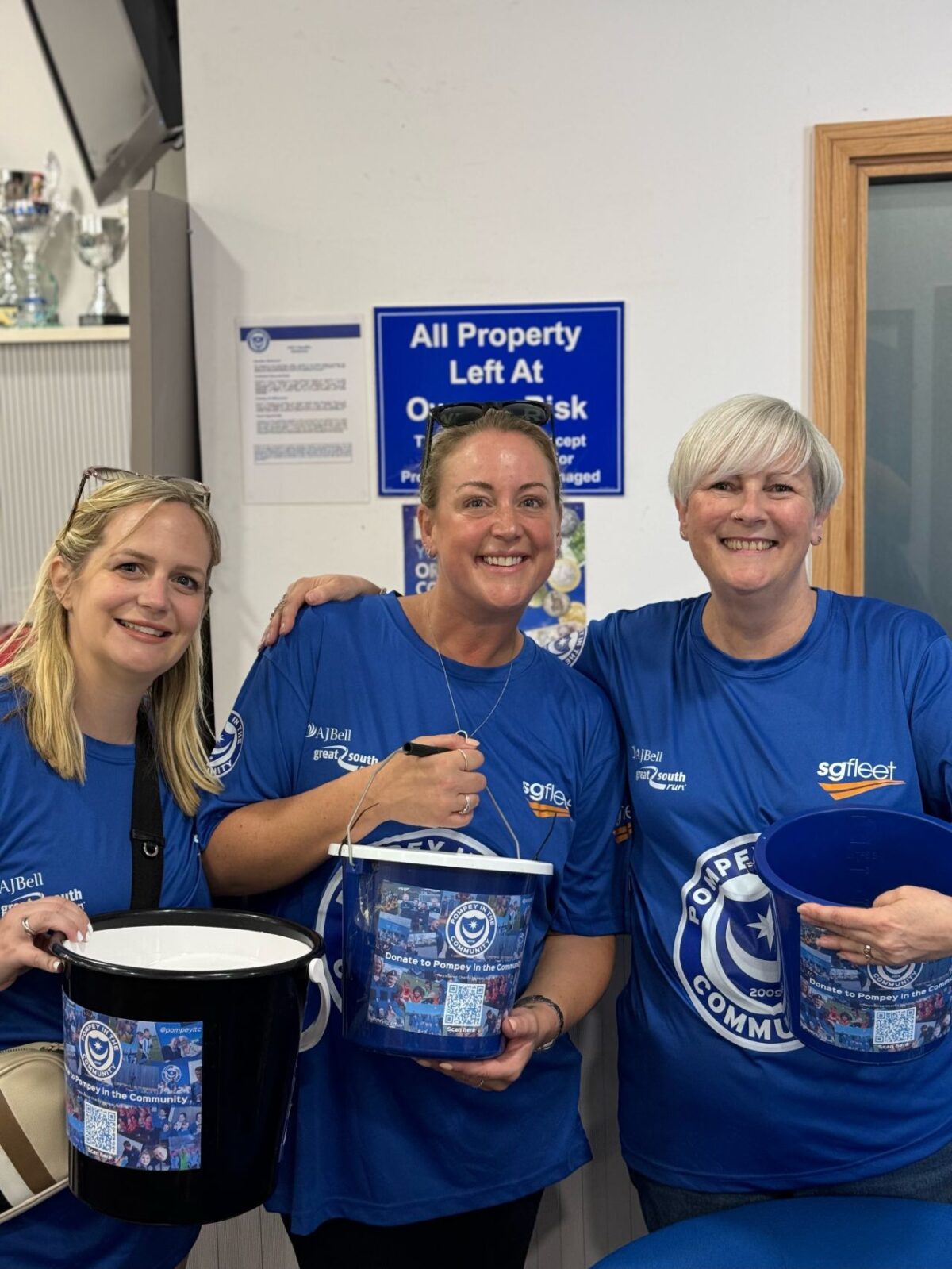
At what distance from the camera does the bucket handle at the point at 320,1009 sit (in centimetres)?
115

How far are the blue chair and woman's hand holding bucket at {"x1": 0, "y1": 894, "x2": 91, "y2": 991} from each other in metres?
0.74

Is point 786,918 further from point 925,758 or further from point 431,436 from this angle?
point 431,436

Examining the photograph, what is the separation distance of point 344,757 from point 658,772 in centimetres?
39

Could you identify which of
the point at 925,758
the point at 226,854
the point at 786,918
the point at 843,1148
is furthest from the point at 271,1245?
the point at 925,758

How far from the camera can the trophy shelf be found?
2.98 m

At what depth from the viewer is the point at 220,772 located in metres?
1.44

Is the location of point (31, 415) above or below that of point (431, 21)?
below

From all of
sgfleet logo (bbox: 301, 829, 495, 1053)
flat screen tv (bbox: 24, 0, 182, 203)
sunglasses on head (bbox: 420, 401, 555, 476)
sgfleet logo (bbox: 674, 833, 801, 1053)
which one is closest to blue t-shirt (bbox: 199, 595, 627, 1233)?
sgfleet logo (bbox: 301, 829, 495, 1053)

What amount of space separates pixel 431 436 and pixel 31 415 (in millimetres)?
1963

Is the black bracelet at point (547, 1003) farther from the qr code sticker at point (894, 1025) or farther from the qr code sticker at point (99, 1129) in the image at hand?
the qr code sticker at point (99, 1129)

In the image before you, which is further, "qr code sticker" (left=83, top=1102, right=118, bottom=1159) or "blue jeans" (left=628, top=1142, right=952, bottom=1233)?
"blue jeans" (left=628, top=1142, right=952, bottom=1233)

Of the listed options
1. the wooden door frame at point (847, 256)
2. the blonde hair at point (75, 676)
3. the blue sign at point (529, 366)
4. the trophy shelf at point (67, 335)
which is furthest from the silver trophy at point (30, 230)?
the blonde hair at point (75, 676)

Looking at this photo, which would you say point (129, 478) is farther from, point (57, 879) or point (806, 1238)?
point (806, 1238)

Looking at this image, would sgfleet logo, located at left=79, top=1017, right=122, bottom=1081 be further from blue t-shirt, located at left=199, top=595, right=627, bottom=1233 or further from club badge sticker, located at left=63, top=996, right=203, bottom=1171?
blue t-shirt, located at left=199, top=595, right=627, bottom=1233
